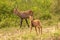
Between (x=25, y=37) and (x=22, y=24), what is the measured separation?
5.04 m

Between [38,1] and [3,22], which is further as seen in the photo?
[38,1]

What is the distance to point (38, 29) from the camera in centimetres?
1073

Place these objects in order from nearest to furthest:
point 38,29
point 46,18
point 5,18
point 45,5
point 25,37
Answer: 1. point 25,37
2. point 38,29
3. point 5,18
4. point 46,18
5. point 45,5

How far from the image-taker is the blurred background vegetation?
1533 centimetres

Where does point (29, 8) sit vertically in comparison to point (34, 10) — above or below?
above

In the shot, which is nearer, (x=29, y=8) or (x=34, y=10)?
(x=34, y=10)

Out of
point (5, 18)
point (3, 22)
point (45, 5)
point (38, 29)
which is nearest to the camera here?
point (38, 29)

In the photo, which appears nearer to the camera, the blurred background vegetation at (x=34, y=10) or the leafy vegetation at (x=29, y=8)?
the leafy vegetation at (x=29, y=8)

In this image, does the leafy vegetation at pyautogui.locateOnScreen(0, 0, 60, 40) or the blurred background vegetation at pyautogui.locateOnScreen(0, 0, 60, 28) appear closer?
the leafy vegetation at pyautogui.locateOnScreen(0, 0, 60, 40)

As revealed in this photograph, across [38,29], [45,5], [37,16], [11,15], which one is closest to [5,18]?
[11,15]

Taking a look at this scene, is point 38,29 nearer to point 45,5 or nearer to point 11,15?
point 11,15

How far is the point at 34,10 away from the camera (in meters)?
17.8

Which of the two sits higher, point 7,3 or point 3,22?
point 7,3

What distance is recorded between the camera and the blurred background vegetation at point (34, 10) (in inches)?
603
